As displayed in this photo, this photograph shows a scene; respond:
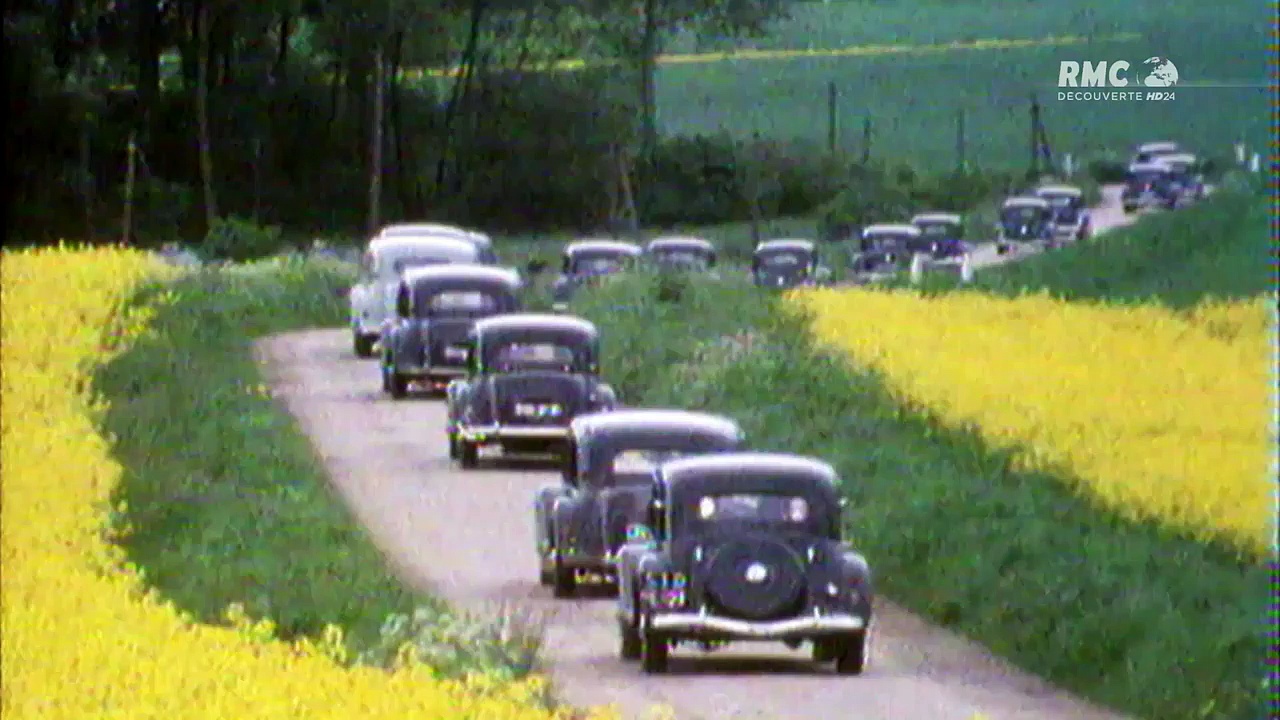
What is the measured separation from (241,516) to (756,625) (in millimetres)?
9417

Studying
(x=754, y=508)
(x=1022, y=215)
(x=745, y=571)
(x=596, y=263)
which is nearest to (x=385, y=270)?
(x=596, y=263)

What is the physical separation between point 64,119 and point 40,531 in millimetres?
55453

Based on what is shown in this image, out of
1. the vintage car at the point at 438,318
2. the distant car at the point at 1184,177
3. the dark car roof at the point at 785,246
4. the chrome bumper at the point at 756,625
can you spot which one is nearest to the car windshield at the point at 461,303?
the vintage car at the point at 438,318

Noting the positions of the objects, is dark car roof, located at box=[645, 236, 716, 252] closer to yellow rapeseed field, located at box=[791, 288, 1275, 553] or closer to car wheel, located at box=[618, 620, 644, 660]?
yellow rapeseed field, located at box=[791, 288, 1275, 553]

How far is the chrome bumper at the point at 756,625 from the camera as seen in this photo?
75.6ft

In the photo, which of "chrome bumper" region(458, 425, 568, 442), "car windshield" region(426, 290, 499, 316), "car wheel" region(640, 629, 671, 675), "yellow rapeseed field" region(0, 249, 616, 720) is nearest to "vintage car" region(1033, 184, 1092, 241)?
"car windshield" region(426, 290, 499, 316)

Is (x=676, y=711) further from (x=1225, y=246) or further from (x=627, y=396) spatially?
(x=1225, y=246)

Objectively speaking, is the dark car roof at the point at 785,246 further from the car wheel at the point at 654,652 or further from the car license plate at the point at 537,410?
the car wheel at the point at 654,652

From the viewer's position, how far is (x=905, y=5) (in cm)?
2998

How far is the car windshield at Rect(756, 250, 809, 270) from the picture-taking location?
2660 inches

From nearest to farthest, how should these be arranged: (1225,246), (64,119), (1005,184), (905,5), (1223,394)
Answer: (905,5) → (1223,394) → (1225,246) → (1005,184) → (64,119)

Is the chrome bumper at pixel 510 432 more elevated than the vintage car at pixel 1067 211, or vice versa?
the chrome bumper at pixel 510 432

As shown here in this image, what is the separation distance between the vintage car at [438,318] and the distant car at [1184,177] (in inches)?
364

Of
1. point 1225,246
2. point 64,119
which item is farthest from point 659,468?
point 64,119
